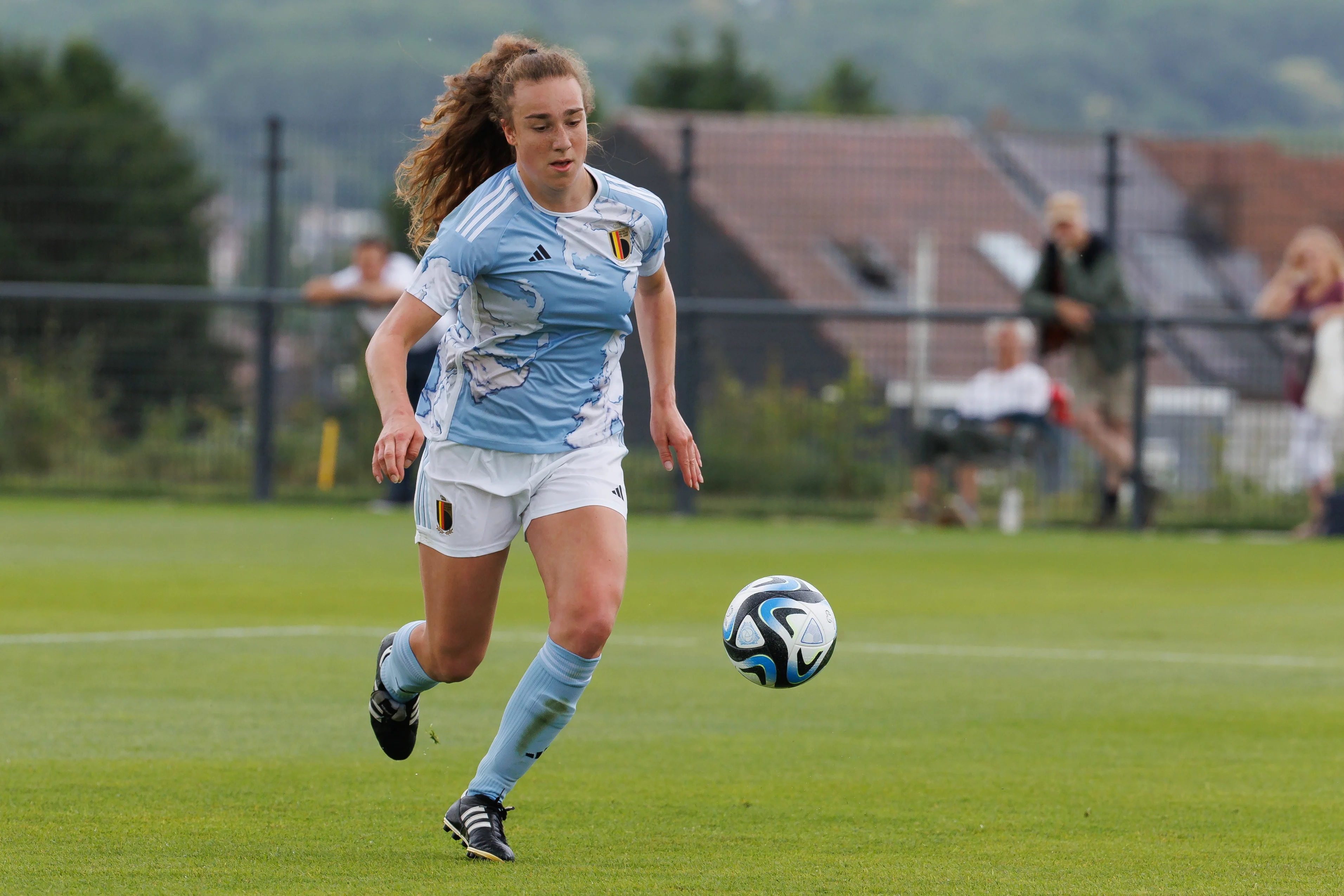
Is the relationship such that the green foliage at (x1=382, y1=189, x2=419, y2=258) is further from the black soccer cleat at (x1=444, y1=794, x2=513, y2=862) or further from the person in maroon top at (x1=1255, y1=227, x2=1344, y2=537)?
the black soccer cleat at (x1=444, y1=794, x2=513, y2=862)

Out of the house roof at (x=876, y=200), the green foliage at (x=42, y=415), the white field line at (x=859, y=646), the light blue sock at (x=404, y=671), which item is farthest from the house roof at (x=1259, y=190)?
the light blue sock at (x=404, y=671)

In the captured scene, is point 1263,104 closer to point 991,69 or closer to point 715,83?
point 991,69

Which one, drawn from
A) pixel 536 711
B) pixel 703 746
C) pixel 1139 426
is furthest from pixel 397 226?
pixel 536 711

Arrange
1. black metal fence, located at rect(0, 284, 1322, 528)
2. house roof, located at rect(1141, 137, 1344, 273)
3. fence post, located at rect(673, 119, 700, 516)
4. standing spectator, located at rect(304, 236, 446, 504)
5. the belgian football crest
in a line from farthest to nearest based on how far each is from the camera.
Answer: house roof, located at rect(1141, 137, 1344, 273) → fence post, located at rect(673, 119, 700, 516) → standing spectator, located at rect(304, 236, 446, 504) → black metal fence, located at rect(0, 284, 1322, 528) → the belgian football crest

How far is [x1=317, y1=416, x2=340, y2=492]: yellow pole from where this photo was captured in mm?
17422

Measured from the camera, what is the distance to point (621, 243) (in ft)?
17.7

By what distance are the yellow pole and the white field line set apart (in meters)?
8.00

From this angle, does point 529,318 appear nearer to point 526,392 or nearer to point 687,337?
point 526,392

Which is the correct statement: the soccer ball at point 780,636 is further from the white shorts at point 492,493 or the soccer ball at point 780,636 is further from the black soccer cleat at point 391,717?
the black soccer cleat at point 391,717

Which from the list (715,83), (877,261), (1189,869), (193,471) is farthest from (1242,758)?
(715,83)

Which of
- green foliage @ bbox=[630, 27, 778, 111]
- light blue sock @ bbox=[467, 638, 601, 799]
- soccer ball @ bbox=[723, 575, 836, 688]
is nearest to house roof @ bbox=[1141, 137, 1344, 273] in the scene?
soccer ball @ bbox=[723, 575, 836, 688]

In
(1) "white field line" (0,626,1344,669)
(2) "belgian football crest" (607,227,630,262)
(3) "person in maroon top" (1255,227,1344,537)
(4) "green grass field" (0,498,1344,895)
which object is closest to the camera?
(4) "green grass field" (0,498,1344,895)

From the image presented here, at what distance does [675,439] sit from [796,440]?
1169 centimetres

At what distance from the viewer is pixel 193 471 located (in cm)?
1761
